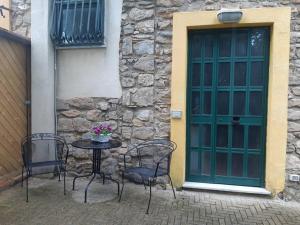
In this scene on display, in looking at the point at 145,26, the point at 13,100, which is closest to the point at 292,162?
the point at 145,26

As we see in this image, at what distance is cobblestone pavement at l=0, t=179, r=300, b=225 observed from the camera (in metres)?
3.11

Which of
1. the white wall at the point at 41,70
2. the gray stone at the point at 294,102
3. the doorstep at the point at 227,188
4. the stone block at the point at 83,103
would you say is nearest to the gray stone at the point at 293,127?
the gray stone at the point at 294,102

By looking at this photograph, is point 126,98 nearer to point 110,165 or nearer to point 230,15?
point 110,165

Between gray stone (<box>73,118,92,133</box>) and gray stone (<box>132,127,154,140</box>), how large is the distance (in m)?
0.72

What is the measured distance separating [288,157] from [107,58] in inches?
112

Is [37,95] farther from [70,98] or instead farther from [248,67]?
[248,67]

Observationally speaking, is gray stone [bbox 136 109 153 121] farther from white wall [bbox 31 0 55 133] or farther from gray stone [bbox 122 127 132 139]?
white wall [bbox 31 0 55 133]

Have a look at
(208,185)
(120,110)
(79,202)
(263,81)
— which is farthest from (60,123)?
(263,81)

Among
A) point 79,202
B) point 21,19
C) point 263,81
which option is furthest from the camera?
point 21,19

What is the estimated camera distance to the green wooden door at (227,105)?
12.8 ft

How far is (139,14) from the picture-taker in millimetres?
4066

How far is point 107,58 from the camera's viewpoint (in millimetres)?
4227

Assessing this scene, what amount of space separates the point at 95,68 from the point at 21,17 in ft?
5.08

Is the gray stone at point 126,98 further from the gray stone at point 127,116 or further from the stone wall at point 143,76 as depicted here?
the gray stone at point 127,116
